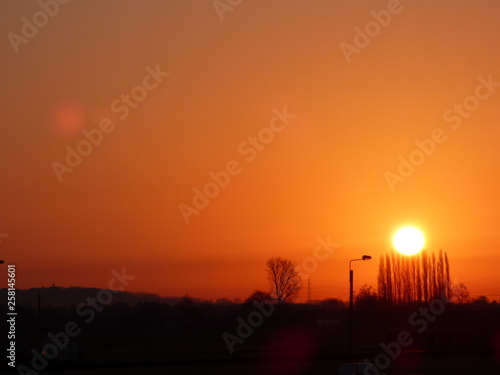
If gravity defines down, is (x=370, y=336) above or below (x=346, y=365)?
above

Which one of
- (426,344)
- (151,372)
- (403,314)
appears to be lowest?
(151,372)

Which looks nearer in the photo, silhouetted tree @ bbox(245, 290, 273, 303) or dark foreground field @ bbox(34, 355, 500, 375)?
dark foreground field @ bbox(34, 355, 500, 375)

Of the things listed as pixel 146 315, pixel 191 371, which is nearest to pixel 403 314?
pixel 146 315

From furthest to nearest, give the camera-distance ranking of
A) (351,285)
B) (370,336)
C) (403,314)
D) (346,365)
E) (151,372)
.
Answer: (403,314) → (370,336) → (351,285) → (151,372) → (346,365)

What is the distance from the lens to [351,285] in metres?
53.4

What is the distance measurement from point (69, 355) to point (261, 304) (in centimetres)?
7498

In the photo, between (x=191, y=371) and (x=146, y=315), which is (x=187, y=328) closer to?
(x=146, y=315)

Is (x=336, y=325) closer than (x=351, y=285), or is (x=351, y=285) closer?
(x=351, y=285)

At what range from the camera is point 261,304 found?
133125 millimetres

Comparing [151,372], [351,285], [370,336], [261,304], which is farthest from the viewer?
[261,304]

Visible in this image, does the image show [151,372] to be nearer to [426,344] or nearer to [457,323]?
[426,344]

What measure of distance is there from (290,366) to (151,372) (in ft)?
37.9

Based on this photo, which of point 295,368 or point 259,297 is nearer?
point 295,368

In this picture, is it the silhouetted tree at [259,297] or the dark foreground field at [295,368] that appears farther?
the silhouetted tree at [259,297]
